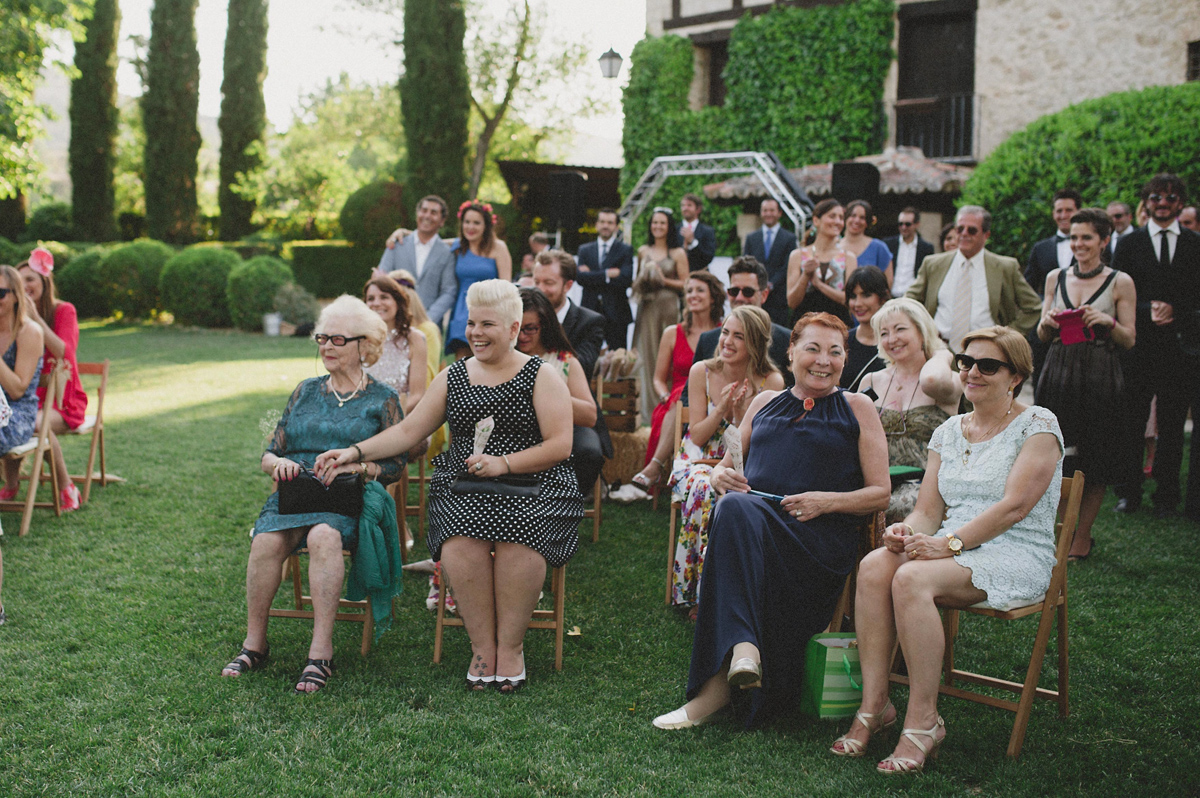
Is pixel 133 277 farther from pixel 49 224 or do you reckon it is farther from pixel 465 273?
pixel 465 273

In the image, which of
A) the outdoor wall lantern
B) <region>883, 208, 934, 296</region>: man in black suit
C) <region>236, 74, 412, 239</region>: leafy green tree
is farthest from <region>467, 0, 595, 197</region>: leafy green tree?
<region>883, 208, 934, 296</region>: man in black suit

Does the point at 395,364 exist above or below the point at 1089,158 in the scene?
below

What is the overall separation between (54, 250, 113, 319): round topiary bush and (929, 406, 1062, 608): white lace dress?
25.6 metres

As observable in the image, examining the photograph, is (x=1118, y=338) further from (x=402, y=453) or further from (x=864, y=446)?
(x=402, y=453)

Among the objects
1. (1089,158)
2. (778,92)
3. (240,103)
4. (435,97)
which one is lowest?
(1089,158)

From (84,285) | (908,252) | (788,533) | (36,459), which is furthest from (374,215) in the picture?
(788,533)

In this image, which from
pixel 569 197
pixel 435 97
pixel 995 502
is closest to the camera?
pixel 995 502

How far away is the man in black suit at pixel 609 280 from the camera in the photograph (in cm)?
927

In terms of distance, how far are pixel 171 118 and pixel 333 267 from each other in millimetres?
7714

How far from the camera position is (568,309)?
20.9 ft

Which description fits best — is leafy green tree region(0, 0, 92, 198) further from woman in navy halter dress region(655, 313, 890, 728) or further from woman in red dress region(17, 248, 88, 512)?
woman in navy halter dress region(655, 313, 890, 728)

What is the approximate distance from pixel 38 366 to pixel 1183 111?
11.7 meters

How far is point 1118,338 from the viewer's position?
5465 millimetres

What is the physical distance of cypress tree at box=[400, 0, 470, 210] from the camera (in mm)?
23000
